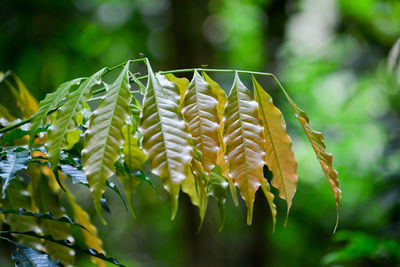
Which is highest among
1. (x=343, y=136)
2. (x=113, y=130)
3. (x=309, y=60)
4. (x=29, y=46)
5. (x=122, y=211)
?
(x=113, y=130)

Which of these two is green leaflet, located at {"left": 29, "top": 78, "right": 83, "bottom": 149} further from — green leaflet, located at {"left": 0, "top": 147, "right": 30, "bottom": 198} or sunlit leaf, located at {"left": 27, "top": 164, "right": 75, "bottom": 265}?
sunlit leaf, located at {"left": 27, "top": 164, "right": 75, "bottom": 265}

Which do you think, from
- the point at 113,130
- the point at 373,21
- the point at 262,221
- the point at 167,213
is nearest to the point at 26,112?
the point at 113,130

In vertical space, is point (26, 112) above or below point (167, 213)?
above

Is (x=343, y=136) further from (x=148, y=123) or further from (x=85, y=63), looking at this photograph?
(x=148, y=123)

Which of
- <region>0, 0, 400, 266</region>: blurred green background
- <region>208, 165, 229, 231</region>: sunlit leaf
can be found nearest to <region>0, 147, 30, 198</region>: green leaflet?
<region>208, 165, 229, 231</region>: sunlit leaf

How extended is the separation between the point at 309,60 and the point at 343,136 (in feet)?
3.27

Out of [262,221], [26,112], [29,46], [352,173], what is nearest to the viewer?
[26,112]

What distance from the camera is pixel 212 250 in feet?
7.78

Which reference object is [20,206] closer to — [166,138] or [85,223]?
[85,223]

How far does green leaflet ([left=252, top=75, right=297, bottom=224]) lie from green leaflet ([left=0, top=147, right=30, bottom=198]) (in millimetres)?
319

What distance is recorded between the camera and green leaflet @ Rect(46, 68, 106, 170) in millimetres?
462

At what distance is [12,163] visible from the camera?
0.53m

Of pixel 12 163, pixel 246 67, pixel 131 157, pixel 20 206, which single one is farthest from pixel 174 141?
pixel 246 67

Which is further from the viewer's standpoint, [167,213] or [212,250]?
[167,213]
